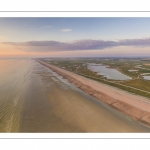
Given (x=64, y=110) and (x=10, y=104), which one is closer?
(x=64, y=110)

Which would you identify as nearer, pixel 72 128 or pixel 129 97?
pixel 72 128

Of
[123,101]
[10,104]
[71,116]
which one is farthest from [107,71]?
[10,104]

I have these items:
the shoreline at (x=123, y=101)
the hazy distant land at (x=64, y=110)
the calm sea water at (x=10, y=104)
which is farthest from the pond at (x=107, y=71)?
the calm sea water at (x=10, y=104)

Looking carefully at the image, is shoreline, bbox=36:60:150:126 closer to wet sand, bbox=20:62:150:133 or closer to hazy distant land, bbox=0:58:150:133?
hazy distant land, bbox=0:58:150:133

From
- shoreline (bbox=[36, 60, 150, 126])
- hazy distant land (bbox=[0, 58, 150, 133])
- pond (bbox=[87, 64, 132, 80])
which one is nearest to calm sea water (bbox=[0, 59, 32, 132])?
hazy distant land (bbox=[0, 58, 150, 133])

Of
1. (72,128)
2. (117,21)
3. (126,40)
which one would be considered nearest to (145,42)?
(126,40)

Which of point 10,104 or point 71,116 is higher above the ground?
point 10,104

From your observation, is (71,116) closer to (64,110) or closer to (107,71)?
(64,110)
